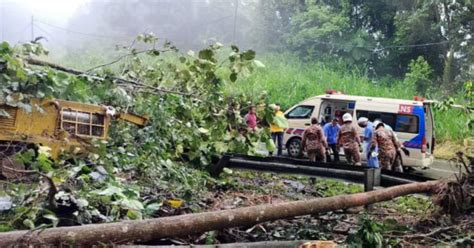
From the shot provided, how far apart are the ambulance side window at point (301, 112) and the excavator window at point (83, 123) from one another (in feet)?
26.8

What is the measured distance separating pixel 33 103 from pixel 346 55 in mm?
23532

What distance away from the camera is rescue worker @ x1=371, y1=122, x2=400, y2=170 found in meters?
8.88

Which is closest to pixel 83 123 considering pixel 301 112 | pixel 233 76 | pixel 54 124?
pixel 54 124

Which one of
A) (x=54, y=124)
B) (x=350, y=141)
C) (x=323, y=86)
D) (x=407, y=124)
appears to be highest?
(x=323, y=86)

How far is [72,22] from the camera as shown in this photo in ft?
98.2

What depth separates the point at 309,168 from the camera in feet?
19.9

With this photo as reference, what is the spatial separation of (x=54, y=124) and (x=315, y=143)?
18.3 feet

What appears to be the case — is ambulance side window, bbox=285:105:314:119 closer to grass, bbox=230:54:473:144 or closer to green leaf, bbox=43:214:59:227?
grass, bbox=230:54:473:144

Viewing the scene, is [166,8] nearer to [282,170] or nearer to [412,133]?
[412,133]

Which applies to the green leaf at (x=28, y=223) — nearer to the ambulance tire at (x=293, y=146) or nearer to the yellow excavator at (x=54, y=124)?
the yellow excavator at (x=54, y=124)

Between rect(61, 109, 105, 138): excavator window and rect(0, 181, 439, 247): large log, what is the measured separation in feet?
11.6

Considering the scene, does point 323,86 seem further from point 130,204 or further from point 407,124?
point 130,204

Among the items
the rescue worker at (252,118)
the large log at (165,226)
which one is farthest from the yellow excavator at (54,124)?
the large log at (165,226)

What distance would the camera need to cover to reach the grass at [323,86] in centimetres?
1766
